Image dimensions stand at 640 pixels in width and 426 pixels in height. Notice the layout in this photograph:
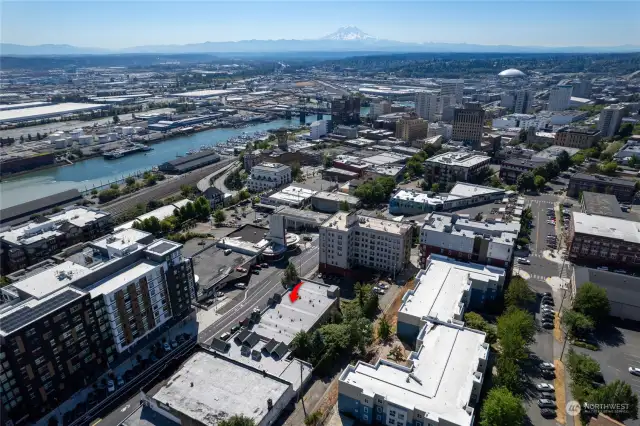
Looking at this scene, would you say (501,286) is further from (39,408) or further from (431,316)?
(39,408)

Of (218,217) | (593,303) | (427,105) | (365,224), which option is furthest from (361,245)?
(427,105)

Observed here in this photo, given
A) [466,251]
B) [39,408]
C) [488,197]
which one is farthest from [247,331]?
[488,197]

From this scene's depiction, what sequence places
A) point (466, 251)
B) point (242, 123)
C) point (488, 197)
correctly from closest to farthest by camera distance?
1. point (466, 251)
2. point (488, 197)
3. point (242, 123)

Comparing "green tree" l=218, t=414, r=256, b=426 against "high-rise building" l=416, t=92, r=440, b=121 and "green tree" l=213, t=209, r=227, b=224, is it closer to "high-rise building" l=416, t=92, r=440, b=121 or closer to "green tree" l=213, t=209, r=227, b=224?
"green tree" l=213, t=209, r=227, b=224

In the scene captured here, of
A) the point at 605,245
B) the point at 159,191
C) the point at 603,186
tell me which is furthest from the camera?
the point at 159,191

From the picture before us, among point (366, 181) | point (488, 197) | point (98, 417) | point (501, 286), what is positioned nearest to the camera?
point (98, 417)

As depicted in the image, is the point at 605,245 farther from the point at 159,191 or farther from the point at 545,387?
the point at 159,191

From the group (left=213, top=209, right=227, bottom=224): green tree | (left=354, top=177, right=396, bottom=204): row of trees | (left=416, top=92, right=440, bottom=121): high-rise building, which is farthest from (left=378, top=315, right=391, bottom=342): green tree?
(left=416, top=92, right=440, bottom=121): high-rise building

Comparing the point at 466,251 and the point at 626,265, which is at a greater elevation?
the point at 466,251
